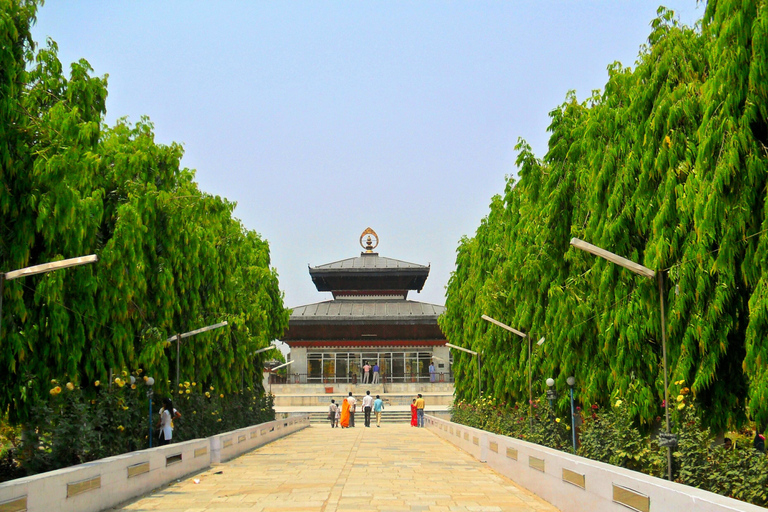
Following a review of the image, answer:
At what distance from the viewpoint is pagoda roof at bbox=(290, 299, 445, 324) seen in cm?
6394

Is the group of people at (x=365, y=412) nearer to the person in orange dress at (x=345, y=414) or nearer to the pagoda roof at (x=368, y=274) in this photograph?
the person in orange dress at (x=345, y=414)

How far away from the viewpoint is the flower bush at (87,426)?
1352 centimetres

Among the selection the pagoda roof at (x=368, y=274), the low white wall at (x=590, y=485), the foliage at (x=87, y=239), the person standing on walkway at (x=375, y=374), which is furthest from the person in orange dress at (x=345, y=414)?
the low white wall at (x=590, y=485)

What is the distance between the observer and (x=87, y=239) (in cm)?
1670

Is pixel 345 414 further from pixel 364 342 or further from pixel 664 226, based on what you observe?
pixel 664 226

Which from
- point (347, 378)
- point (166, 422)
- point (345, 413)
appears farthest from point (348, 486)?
point (347, 378)

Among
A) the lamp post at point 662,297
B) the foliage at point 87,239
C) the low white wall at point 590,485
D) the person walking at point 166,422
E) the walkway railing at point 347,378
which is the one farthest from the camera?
the walkway railing at point 347,378

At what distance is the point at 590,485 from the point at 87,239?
35.2ft

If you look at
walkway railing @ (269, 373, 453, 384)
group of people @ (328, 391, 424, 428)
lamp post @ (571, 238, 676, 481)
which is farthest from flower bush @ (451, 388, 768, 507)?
walkway railing @ (269, 373, 453, 384)

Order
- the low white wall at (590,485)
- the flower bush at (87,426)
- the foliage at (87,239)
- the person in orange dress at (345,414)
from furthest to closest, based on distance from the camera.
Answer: the person in orange dress at (345,414), the foliage at (87,239), the flower bush at (87,426), the low white wall at (590,485)

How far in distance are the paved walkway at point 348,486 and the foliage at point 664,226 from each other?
3.20 m

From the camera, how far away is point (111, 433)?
16734mm

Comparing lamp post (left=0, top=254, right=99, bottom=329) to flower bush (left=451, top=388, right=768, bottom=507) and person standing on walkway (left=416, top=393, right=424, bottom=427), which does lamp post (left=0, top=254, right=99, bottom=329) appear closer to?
flower bush (left=451, top=388, right=768, bottom=507)

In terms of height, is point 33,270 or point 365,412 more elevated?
point 33,270
